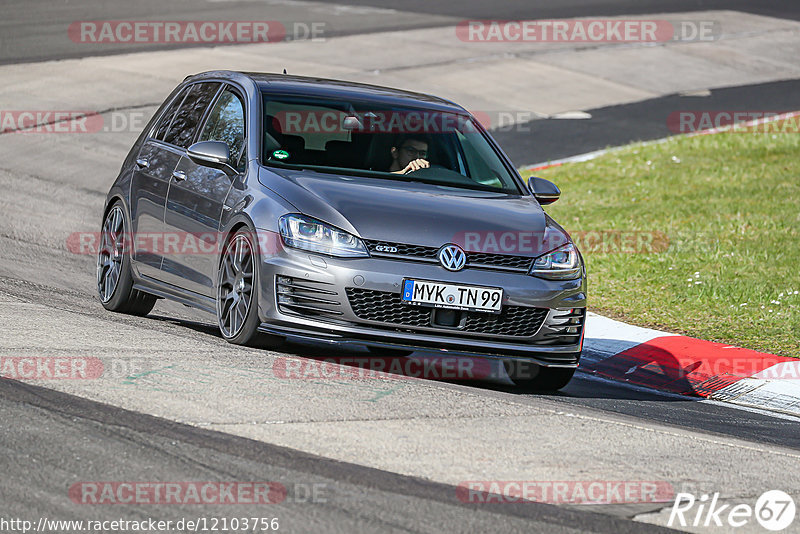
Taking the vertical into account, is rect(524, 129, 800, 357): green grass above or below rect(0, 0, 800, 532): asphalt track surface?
below

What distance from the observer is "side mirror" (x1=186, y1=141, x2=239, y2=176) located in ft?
26.6

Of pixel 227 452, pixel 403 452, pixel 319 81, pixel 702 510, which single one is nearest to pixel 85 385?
pixel 227 452

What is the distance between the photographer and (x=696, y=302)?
11.3 meters

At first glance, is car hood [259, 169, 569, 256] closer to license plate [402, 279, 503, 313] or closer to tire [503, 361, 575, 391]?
license plate [402, 279, 503, 313]

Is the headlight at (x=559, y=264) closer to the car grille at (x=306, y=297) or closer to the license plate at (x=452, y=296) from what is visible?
the license plate at (x=452, y=296)

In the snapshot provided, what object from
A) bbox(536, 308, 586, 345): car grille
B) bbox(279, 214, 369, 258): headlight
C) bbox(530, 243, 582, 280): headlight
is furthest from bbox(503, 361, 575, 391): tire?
bbox(279, 214, 369, 258): headlight

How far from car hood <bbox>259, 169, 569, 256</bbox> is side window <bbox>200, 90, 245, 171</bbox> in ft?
1.79

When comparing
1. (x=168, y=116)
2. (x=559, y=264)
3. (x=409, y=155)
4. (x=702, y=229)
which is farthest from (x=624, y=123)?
(x=559, y=264)

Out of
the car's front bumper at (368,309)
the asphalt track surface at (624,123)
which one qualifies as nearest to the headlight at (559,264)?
the car's front bumper at (368,309)

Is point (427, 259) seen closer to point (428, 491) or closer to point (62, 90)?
point (428, 491)

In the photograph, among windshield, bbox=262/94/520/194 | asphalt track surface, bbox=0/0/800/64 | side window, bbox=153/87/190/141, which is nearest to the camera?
windshield, bbox=262/94/520/194

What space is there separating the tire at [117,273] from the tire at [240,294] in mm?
1488

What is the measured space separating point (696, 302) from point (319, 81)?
4108 mm

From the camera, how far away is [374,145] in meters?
8.56
